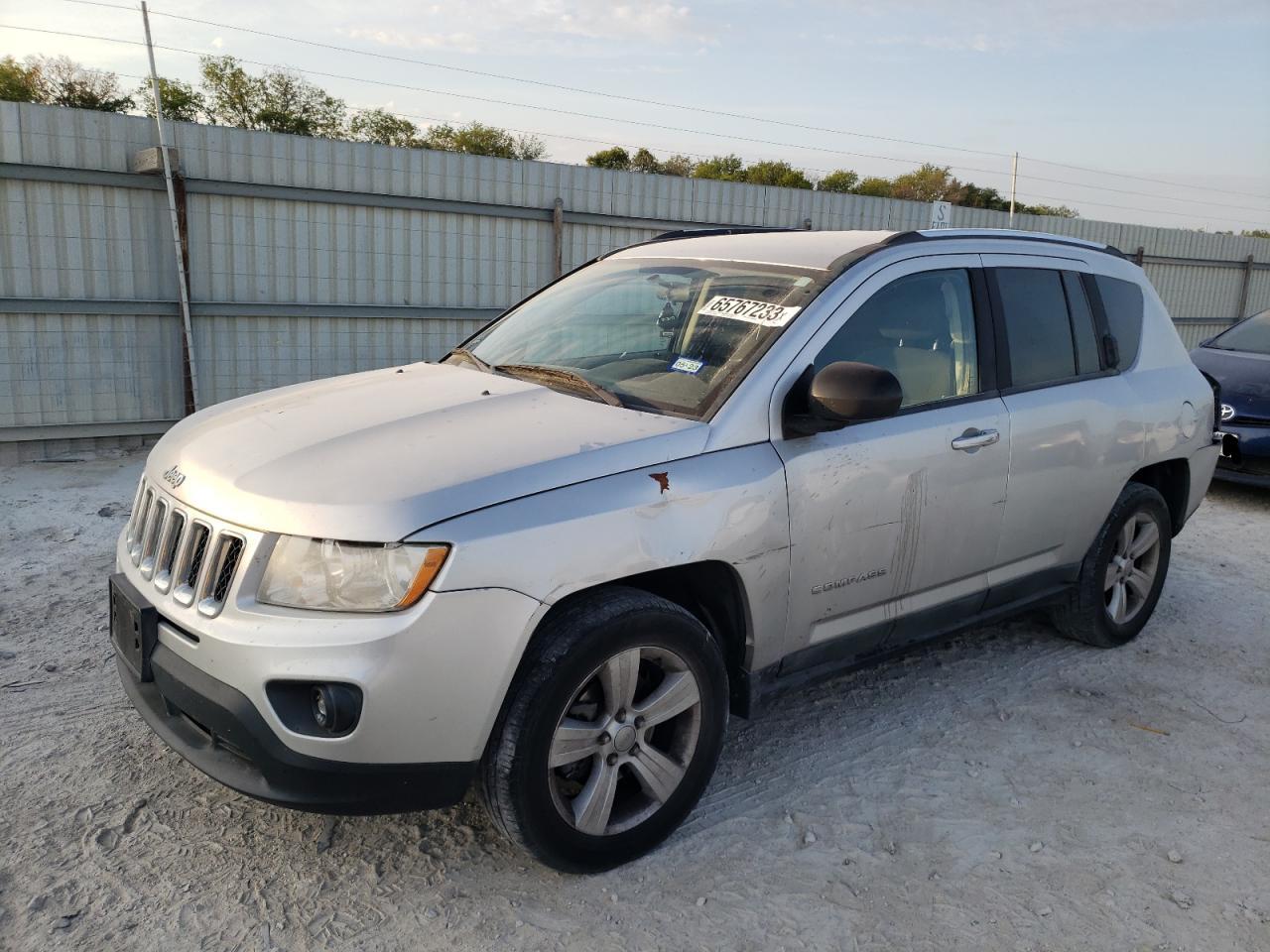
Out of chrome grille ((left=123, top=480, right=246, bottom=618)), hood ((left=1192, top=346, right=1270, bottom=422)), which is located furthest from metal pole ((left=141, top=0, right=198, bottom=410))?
hood ((left=1192, top=346, right=1270, bottom=422))

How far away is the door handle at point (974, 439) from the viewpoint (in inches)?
145

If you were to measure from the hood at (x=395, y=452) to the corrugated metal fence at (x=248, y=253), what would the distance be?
5466 millimetres

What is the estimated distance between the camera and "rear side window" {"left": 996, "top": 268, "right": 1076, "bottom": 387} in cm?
410

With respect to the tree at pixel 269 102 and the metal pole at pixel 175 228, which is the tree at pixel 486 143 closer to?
the tree at pixel 269 102

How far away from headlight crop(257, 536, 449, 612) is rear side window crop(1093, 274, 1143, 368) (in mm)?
3453

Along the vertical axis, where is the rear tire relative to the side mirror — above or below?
below

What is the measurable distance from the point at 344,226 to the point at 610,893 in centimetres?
769

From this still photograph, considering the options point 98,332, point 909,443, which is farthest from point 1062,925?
point 98,332

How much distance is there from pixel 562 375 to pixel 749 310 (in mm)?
691

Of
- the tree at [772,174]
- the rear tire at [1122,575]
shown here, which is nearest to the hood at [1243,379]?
the rear tire at [1122,575]

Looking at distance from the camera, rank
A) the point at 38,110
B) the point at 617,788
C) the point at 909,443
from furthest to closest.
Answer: the point at 38,110 < the point at 909,443 < the point at 617,788

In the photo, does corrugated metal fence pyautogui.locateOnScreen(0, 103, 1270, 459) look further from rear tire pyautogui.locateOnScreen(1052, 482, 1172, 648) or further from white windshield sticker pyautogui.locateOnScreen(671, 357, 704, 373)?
rear tire pyautogui.locateOnScreen(1052, 482, 1172, 648)

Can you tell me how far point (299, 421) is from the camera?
3.23 m

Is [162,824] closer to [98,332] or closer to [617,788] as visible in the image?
[617,788]
